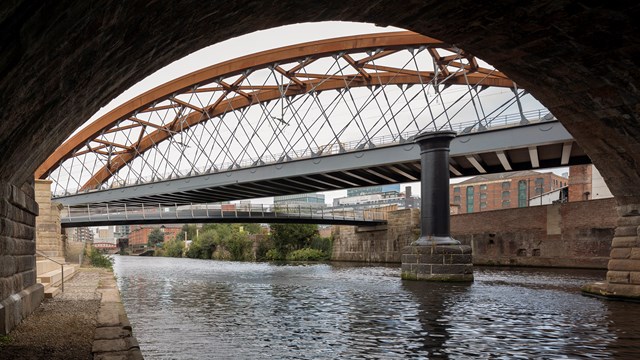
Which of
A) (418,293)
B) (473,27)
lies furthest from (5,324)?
(418,293)

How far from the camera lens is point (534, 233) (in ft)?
136

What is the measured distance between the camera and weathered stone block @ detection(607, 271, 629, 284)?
15453 mm

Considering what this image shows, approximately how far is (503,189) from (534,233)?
238 feet

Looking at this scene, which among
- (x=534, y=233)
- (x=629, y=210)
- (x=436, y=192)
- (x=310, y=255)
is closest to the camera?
(x=629, y=210)

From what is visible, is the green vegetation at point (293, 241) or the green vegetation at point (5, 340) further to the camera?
the green vegetation at point (293, 241)

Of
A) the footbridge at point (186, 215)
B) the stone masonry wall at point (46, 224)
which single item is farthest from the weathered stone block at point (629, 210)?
the footbridge at point (186, 215)

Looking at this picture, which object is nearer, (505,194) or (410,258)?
(410,258)

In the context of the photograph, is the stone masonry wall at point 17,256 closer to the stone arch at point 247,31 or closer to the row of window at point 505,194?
the stone arch at point 247,31

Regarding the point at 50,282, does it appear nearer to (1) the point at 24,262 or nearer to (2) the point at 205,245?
(1) the point at 24,262

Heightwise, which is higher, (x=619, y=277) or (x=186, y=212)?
(x=186, y=212)

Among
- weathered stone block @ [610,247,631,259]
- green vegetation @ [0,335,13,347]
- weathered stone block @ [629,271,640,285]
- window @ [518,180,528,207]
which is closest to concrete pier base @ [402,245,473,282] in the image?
weathered stone block @ [610,247,631,259]

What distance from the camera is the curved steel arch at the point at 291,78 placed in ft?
124

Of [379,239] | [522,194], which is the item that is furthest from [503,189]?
[379,239]

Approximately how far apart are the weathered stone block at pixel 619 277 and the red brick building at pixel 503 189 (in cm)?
8643
